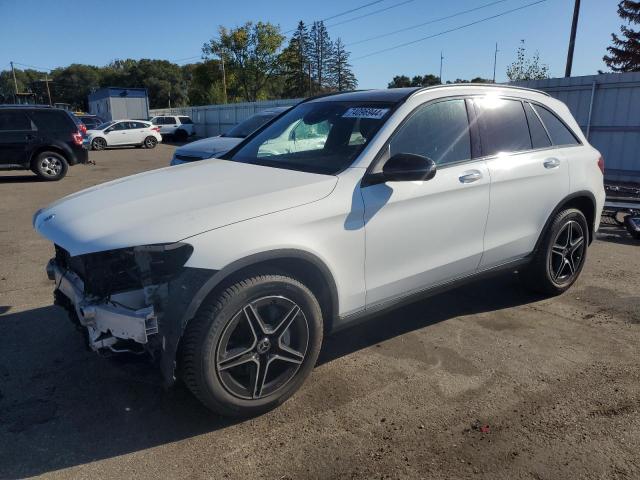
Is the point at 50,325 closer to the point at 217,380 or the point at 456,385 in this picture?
the point at 217,380

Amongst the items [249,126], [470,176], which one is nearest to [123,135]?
[249,126]

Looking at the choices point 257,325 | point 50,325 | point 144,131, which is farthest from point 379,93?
point 144,131

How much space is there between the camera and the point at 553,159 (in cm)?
427

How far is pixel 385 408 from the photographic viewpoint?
2988mm

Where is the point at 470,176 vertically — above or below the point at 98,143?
above

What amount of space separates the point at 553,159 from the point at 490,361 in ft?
6.11

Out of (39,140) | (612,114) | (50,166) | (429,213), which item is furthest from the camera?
(50,166)

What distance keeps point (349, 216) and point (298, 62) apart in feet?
256

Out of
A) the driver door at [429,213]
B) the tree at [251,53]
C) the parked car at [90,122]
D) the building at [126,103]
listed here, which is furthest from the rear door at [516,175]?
the tree at [251,53]

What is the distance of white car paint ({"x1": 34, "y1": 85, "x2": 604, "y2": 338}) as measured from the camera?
2.60 m

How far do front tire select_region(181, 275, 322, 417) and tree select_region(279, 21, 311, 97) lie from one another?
75.7 m

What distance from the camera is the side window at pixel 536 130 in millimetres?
4250

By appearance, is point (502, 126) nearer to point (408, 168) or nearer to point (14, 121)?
point (408, 168)

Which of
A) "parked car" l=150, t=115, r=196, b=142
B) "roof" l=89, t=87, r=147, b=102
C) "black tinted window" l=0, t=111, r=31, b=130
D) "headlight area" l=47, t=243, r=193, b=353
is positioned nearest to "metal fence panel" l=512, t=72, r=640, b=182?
"headlight area" l=47, t=243, r=193, b=353
